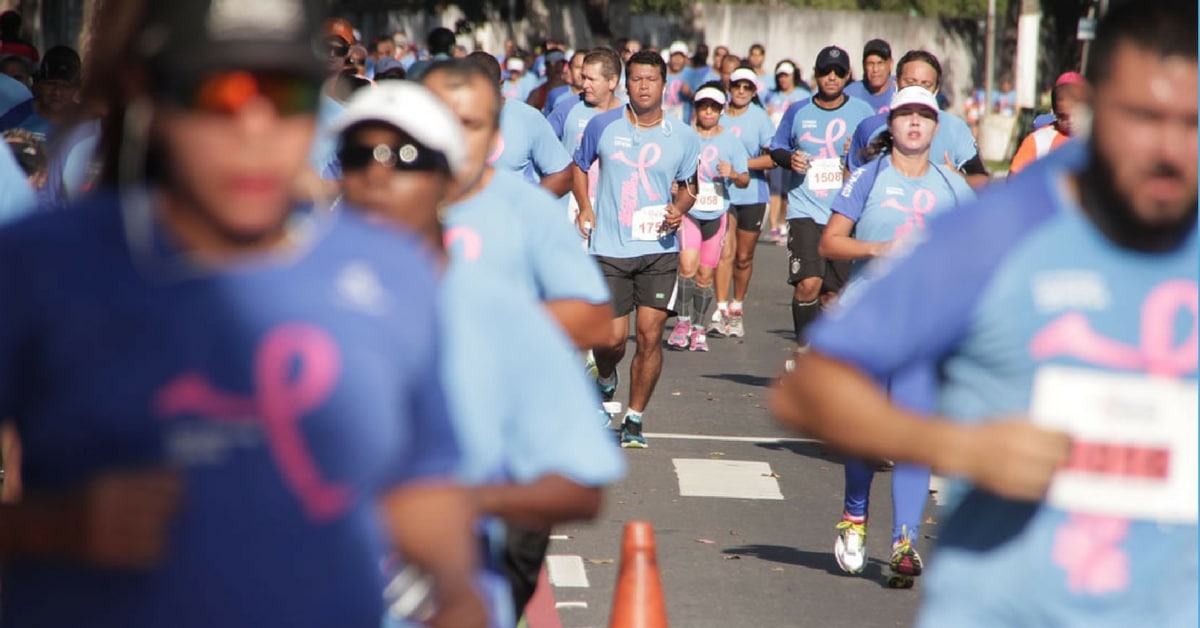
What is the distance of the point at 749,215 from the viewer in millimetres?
17828

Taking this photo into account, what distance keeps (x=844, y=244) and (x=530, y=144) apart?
3.78 m

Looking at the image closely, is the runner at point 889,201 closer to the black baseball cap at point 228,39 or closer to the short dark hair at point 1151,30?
the short dark hair at point 1151,30

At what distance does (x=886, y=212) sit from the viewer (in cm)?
912

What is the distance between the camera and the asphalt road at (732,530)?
26.5ft

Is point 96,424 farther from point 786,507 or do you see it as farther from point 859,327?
point 786,507

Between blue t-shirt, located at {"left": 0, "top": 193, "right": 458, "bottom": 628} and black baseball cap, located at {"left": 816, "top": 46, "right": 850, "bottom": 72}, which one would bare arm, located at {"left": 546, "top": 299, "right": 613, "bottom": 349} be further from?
black baseball cap, located at {"left": 816, "top": 46, "right": 850, "bottom": 72}

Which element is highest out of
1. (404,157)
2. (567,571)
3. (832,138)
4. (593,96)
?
(404,157)

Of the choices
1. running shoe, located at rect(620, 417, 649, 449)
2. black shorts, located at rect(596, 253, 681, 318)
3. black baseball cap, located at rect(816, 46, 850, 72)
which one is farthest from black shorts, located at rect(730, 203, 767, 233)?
running shoe, located at rect(620, 417, 649, 449)

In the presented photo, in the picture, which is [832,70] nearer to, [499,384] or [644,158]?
[644,158]

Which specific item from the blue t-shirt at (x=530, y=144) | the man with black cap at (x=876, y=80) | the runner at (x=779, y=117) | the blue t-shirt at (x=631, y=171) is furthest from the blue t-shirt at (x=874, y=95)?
the runner at (x=779, y=117)

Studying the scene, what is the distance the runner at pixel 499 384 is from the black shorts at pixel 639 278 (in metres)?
8.41

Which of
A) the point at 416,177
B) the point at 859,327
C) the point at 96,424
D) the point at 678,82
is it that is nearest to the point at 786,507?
the point at 416,177

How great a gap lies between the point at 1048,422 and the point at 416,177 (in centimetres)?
133

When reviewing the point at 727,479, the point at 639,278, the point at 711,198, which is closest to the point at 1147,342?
the point at 727,479
